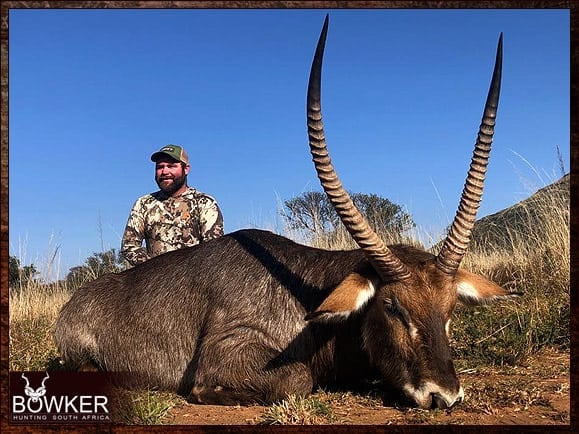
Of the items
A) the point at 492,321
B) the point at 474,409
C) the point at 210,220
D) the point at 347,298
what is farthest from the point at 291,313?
the point at 210,220

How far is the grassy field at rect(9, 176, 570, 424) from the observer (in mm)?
4359

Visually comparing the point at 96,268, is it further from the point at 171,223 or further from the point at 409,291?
the point at 409,291

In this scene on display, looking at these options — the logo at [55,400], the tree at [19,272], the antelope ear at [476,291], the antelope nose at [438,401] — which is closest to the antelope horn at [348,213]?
the antelope ear at [476,291]

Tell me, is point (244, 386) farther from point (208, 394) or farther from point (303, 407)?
point (303, 407)

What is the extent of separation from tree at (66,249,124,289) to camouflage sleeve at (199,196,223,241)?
2196 millimetres

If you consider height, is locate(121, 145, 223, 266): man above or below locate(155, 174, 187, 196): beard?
below

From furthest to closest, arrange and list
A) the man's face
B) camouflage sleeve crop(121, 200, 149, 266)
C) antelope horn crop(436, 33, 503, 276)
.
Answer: the man's face, camouflage sleeve crop(121, 200, 149, 266), antelope horn crop(436, 33, 503, 276)

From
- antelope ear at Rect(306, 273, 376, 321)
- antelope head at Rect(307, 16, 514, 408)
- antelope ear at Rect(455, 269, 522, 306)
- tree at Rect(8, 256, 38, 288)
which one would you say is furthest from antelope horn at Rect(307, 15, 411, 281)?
tree at Rect(8, 256, 38, 288)

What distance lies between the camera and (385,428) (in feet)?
11.9

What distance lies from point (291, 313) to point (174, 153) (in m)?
3.70

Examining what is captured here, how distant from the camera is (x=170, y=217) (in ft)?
27.0

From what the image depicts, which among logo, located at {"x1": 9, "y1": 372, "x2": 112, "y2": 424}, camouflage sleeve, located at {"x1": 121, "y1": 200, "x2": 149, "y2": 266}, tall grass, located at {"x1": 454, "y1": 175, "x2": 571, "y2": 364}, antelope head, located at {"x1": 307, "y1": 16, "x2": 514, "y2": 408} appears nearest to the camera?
logo, located at {"x1": 9, "y1": 372, "x2": 112, "y2": 424}

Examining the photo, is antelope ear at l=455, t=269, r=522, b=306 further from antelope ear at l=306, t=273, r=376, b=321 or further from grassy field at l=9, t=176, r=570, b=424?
grassy field at l=9, t=176, r=570, b=424

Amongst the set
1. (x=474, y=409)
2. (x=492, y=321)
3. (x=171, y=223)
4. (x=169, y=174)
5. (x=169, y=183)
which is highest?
(x=169, y=174)
